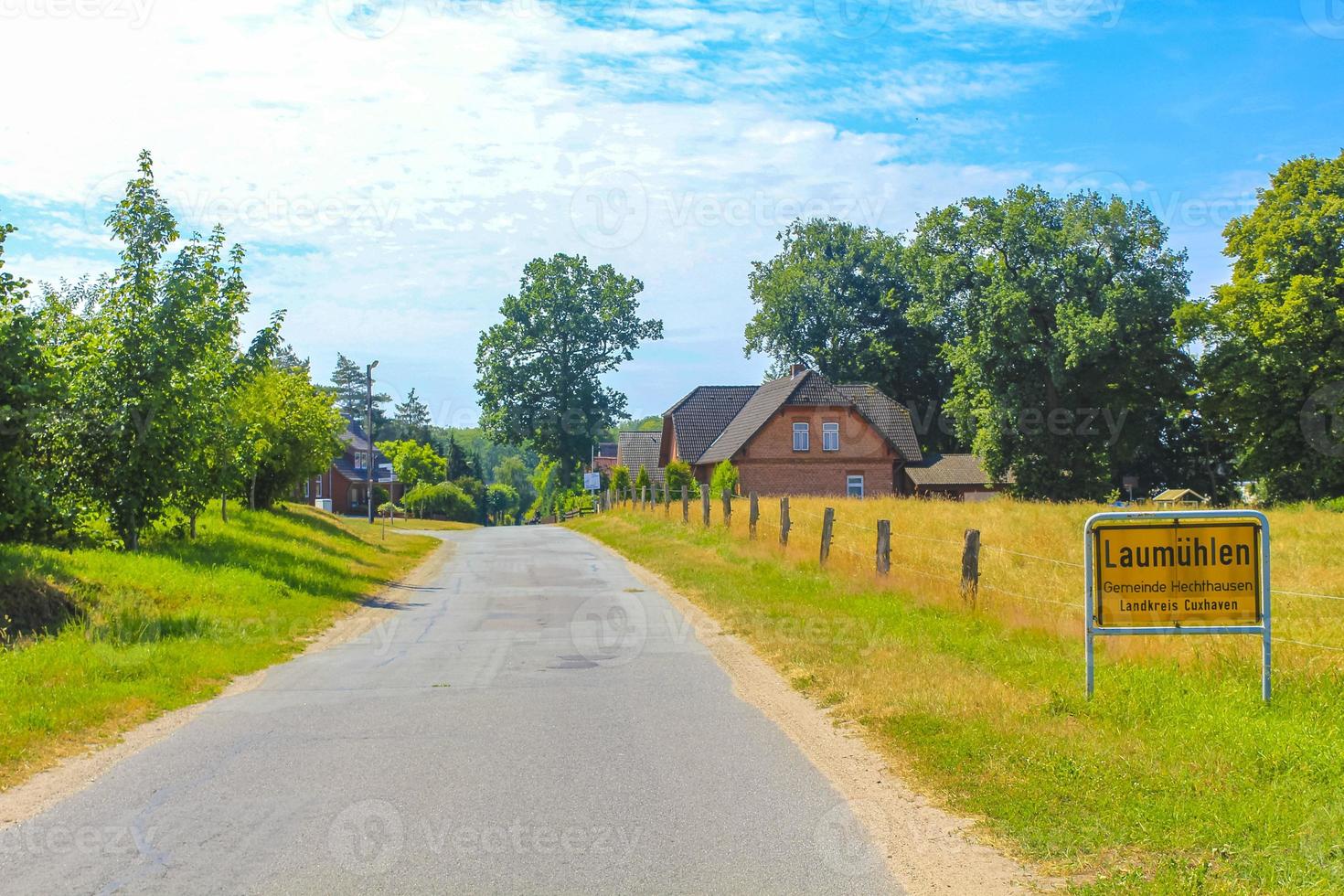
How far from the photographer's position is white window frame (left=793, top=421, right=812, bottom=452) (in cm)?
5925

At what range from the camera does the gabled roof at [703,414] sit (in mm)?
65875

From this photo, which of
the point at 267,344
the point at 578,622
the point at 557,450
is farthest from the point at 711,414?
the point at 578,622

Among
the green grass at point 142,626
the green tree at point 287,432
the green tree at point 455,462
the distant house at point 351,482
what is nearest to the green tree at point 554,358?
the distant house at point 351,482

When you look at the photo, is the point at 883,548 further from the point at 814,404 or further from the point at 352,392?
the point at 352,392

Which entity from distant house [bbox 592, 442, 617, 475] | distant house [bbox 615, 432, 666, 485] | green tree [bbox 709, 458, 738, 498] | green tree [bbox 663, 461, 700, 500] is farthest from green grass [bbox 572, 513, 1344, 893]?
distant house [bbox 592, 442, 617, 475]

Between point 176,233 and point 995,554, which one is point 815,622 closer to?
point 995,554

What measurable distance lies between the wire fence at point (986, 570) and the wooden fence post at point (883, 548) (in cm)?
1

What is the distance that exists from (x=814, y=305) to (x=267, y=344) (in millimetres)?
52937

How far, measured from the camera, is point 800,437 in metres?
59.5

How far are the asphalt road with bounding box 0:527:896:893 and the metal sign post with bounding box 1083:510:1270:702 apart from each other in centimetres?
300

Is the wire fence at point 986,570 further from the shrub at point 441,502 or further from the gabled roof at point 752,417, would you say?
the shrub at point 441,502

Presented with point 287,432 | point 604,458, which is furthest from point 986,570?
point 604,458

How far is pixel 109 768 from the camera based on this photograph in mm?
7926

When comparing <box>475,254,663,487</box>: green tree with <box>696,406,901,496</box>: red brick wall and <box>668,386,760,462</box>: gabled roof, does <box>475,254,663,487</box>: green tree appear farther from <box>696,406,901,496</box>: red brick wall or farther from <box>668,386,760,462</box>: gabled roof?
<box>696,406,901,496</box>: red brick wall
